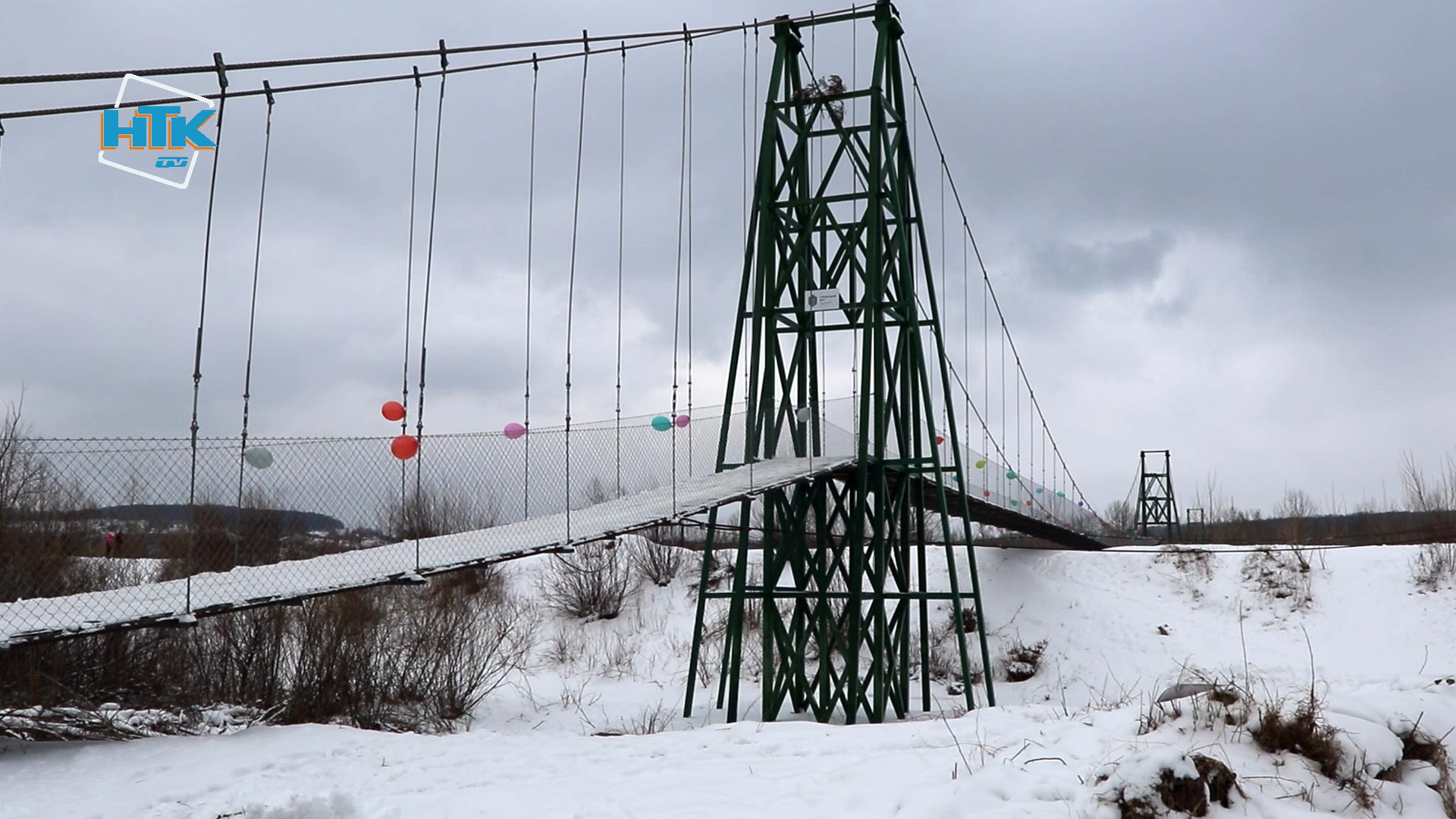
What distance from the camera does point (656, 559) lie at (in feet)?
83.8

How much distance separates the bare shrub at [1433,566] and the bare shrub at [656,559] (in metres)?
13.9

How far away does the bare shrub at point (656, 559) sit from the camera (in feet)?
83.4

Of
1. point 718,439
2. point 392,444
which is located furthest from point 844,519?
point 392,444

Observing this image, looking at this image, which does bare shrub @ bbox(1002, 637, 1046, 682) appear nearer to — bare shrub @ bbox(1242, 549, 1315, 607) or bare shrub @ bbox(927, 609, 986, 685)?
bare shrub @ bbox(927, 609, 986, 685)

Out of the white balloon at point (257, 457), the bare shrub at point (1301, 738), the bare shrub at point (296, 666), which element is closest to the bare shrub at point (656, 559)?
the bare shrub at point (296, 666)

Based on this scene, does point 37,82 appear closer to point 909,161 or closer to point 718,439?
point 718,439

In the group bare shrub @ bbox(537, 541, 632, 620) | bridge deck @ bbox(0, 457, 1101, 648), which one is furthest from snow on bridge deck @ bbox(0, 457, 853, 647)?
bare shrub @ bbox(537, 541, 632, 620)

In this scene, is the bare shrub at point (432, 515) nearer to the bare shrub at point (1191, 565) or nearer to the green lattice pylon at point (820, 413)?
the green lattice pylon at point (820, 413)

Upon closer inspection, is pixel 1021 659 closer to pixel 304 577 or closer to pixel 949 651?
pixel 949 651

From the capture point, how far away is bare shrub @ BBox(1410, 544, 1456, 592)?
21.8m

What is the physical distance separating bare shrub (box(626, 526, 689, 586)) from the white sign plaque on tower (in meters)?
10.1

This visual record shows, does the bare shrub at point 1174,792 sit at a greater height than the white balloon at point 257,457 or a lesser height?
lesser

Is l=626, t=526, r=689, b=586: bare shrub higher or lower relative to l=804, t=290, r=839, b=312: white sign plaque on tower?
lower

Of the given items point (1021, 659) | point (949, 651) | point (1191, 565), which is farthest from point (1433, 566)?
point (949, 651)
